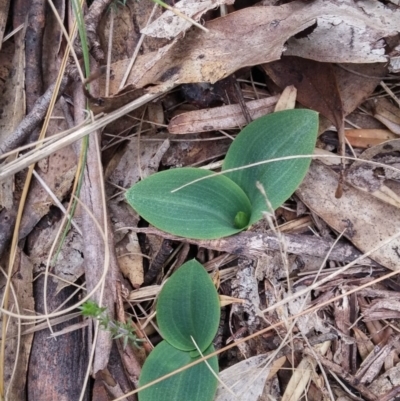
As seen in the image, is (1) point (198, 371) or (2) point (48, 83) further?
(2) point (48, 83)

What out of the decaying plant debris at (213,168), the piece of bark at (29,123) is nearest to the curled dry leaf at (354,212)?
the decaying plant debris at (213,168)

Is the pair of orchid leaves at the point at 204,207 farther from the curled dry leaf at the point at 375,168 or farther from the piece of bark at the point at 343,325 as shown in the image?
the piece of bark at the point at 343,325

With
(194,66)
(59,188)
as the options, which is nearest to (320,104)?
(194,66)

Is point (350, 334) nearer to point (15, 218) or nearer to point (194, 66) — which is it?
point (194, 66)

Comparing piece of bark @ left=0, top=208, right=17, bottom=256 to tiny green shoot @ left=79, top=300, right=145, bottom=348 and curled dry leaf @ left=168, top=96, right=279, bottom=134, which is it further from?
curled dry leaf @ left=168, top=96, right=279, bottom=134

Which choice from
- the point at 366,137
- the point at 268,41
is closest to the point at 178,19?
the point at 268,41

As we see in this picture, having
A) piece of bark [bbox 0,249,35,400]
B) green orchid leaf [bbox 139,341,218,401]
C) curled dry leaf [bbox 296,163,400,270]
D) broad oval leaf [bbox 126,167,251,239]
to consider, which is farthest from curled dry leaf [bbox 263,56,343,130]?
piece of bark [bbox 0,249,35,400]
